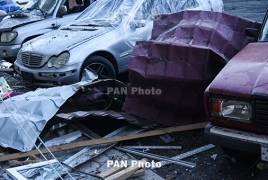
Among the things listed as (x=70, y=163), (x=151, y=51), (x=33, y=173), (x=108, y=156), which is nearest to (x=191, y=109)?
(x=151, y=51)

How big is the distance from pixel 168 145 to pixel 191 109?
563mm

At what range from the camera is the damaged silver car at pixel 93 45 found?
18.9 ft

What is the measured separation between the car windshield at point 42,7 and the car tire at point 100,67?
2728 millimetres

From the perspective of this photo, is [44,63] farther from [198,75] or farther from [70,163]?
[198,75]

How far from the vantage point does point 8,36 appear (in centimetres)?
769

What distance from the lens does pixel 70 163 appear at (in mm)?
4012

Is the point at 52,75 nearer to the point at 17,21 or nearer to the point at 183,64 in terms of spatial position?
the point at 183,64

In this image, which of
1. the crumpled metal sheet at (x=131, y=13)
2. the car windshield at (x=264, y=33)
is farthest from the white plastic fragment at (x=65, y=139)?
the car windshield at (x=264, y=33)

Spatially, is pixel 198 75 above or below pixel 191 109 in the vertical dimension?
above

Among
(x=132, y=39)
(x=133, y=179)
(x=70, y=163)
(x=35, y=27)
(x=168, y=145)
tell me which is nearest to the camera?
(x=133, y=179)

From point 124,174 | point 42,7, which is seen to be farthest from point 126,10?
point 124,174

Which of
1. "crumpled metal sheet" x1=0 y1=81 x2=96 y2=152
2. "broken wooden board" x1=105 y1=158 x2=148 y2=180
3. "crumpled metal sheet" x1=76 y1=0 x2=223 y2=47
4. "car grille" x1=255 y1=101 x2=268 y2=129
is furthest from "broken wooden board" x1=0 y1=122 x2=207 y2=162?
"crumpled metal sheet" x1=76 y1=0 x2=223 y2=47

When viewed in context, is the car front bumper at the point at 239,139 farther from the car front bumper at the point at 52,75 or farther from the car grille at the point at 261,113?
the car front bumper at the point at 52,75

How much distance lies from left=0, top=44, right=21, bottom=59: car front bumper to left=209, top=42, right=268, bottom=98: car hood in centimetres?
568
